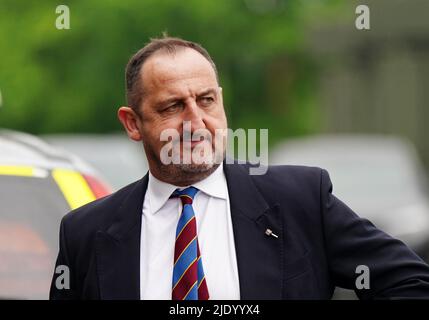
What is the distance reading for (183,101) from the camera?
11.6 feet

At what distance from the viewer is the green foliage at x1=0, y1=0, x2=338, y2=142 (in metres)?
27.9

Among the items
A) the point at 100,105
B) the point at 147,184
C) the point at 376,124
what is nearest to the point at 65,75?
the point at 100,105

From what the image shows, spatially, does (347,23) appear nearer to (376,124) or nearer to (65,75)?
(376,124)

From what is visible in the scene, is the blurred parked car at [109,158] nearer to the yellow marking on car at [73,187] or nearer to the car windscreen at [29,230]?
the yellow marking on car at [73,187]

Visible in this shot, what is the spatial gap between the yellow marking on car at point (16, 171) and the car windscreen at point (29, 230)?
0.06 ft

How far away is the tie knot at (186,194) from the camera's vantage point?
11.8 ft

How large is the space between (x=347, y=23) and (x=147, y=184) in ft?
80.8

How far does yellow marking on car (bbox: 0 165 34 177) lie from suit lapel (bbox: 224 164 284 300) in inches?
→ 62.2

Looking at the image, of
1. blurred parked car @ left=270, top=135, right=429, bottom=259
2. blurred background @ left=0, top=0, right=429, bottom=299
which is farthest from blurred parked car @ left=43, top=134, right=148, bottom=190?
blurred background @ left=0, top=0, right=429, bottom=299

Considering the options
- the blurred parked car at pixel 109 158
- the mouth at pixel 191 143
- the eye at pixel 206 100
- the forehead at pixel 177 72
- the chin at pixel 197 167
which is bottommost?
the blurred parked car at pixel 109 158

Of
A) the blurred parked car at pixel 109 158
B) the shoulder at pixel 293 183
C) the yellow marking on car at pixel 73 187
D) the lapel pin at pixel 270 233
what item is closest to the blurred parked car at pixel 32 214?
the yellow marking on car at pixel 73 187

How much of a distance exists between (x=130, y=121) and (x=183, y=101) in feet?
1.24

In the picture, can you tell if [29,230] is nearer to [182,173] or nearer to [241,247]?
[182,173]
